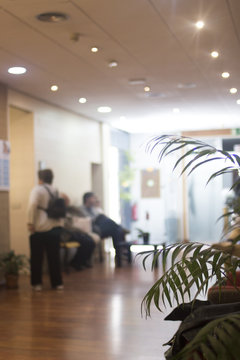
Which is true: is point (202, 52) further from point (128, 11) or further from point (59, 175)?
point (59, 175)

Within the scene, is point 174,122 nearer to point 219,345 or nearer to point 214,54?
point 214,54

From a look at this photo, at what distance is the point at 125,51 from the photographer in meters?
7.35

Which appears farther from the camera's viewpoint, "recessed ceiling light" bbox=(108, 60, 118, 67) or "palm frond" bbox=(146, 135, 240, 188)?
"recessed ceiling light" bbox=(108, 60, 118, 67)

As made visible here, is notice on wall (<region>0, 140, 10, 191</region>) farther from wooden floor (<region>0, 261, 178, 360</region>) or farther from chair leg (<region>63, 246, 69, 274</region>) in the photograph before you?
chair leg (<region>63, 246, 69, 274</region>)

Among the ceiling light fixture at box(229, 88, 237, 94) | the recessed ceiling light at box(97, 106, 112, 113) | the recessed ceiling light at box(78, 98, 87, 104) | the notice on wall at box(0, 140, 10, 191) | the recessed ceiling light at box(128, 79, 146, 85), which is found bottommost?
the notice on wall at box(0, 140, 10, 191)

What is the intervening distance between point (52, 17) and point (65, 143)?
19.4 ft

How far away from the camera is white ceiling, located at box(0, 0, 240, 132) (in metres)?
5.83

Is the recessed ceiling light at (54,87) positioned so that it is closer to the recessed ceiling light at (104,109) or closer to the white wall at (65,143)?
the white wall at (65,143)

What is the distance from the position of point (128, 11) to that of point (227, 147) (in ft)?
35.8

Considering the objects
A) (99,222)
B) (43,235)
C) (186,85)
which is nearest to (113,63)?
(186,85)

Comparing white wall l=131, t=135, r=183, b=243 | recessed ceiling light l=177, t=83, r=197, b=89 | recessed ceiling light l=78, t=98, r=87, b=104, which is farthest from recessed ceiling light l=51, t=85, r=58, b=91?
white wall l=131, t=135, r=183, b=243

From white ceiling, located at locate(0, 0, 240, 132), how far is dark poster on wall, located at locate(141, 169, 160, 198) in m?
5.14

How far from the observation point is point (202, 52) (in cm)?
752

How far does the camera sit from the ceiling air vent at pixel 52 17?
5.86 m
